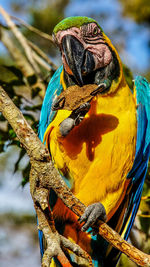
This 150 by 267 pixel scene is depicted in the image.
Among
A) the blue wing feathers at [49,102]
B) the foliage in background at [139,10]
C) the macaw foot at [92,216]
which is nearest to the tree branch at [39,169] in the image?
the macaw foot at [92,216]

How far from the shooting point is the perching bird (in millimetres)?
2449

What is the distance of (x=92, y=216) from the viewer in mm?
2160

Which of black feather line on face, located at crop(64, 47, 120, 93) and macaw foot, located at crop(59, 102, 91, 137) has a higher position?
black feather line on face, located at crop(64, 47, 120, 93)

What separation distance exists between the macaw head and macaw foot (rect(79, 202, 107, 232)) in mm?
763

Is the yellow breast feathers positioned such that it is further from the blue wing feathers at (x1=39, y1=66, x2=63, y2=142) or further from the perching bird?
the blue wing feathers at (x1=39, y1=66, x2=63, y2=142)

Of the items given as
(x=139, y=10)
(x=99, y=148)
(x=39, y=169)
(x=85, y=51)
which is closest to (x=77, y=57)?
(x=85, y=51)

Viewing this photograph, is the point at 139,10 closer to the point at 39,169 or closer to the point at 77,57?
the point at 77,57

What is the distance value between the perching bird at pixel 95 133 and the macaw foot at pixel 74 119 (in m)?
0.05

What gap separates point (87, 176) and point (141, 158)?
17.7 inches

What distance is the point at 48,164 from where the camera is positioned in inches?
68.5

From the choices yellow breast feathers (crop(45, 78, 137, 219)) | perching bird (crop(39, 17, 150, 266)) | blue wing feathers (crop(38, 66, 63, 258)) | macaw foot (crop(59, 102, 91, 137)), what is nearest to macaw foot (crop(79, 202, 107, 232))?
perching bird (crop(39, 17, 150, 266))

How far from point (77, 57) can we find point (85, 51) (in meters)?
0.14

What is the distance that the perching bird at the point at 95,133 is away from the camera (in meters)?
2.45

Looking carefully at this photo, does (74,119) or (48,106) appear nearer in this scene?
(74,119)
